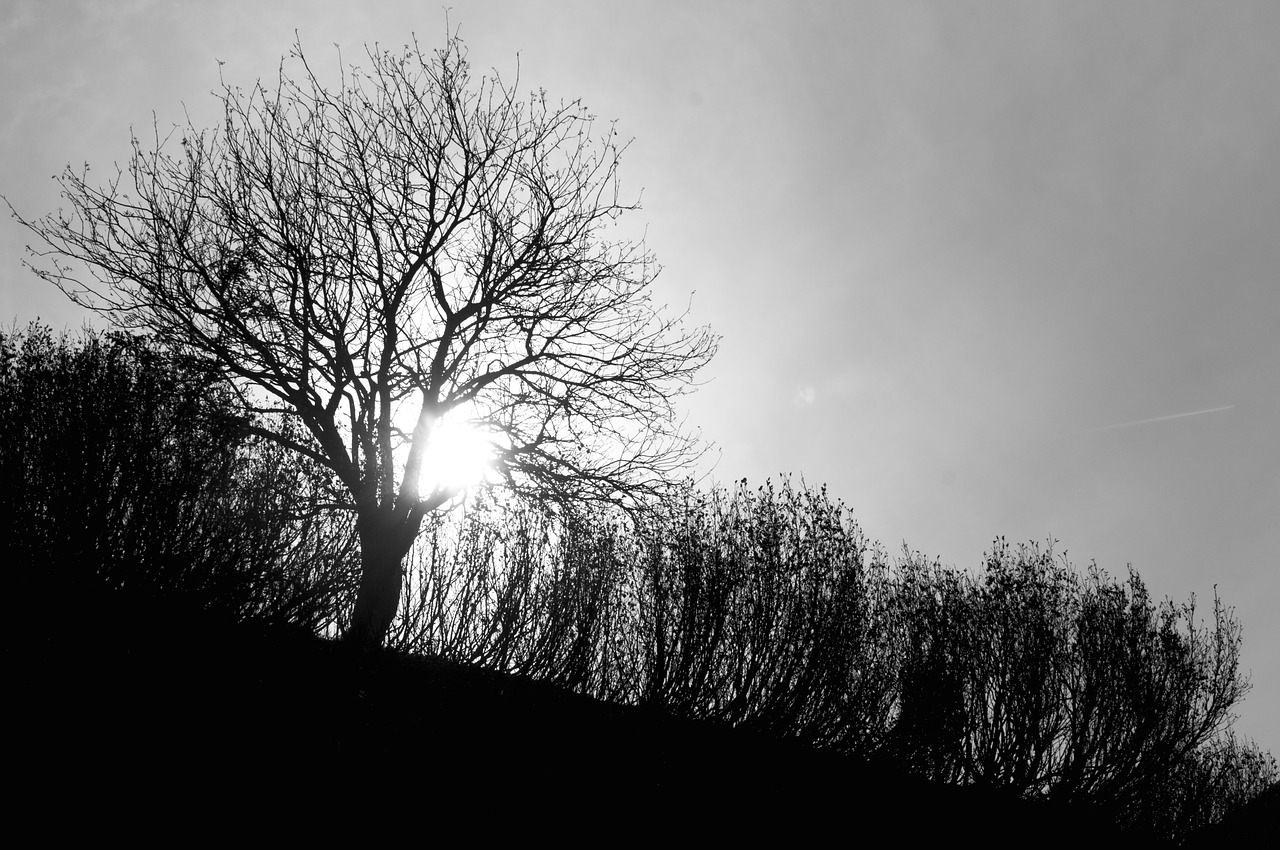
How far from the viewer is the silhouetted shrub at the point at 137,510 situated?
5250 mm

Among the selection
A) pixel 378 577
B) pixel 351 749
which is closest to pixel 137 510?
pixel 351 749

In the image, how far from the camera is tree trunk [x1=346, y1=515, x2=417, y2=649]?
744 centimetres

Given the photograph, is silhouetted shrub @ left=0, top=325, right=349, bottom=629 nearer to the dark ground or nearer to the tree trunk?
the dark ground

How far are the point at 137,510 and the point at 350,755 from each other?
2.54 metres

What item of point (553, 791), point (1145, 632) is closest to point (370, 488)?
point (553, 791)

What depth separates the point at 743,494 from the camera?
9.19m

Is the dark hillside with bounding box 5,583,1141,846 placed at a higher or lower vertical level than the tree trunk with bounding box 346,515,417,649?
lower

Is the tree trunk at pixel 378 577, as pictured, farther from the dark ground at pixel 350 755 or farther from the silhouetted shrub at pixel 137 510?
the silhouetted shrub at pixel 137 510

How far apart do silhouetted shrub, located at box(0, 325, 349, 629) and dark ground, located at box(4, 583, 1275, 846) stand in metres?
0.27

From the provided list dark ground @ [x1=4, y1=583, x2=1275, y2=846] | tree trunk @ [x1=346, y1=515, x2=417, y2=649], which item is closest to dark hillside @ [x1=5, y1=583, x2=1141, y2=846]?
dark ground @ [x1=4, y1=583, x2=1275, y2=846]

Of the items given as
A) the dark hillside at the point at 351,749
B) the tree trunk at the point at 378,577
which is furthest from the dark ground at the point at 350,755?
the tree trunk at the point at 378,577

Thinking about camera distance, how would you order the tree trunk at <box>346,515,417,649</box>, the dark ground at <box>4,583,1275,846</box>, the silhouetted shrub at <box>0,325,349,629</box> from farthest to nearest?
the tree trunk at <box>346,515,417,649</box> → the silhouetted shrub at <box>0,325,349,629</box> → the dark ground at <box>4,583,1275,846</box>

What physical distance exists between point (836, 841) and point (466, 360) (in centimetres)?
921

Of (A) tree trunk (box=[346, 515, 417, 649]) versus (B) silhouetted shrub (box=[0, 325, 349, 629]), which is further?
(A) tree trunk (box=[346, 515, 417, 649])
